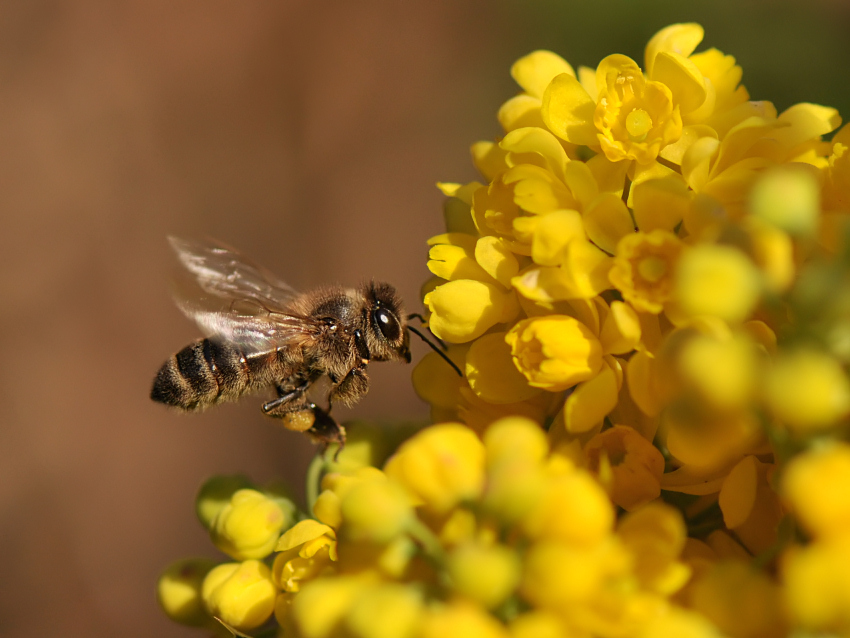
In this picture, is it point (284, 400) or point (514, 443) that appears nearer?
point (514, 443)

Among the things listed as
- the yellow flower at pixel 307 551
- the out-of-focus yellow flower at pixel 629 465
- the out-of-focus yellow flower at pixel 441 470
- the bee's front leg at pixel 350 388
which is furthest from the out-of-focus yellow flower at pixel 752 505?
the bee's front leg at pixel 350 388

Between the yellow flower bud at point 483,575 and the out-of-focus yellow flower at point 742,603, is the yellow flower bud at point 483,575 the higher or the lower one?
the higher one

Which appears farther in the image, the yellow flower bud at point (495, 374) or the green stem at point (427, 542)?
the yellow flower bud at point (495, 374)

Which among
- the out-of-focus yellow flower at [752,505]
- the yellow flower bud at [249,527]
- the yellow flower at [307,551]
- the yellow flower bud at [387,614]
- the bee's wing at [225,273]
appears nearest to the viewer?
the yellow flower bud at [387,614]

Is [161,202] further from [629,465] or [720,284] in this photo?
[720,284]

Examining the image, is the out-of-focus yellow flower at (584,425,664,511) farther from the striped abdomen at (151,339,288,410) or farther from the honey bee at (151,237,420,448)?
the striped abdomen at (151,339,288,410)

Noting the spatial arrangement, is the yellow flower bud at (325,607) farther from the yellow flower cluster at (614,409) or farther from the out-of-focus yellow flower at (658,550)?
the out-of-focus yellow flower at (658,550)

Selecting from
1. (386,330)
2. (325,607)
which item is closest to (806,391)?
(325,607)
